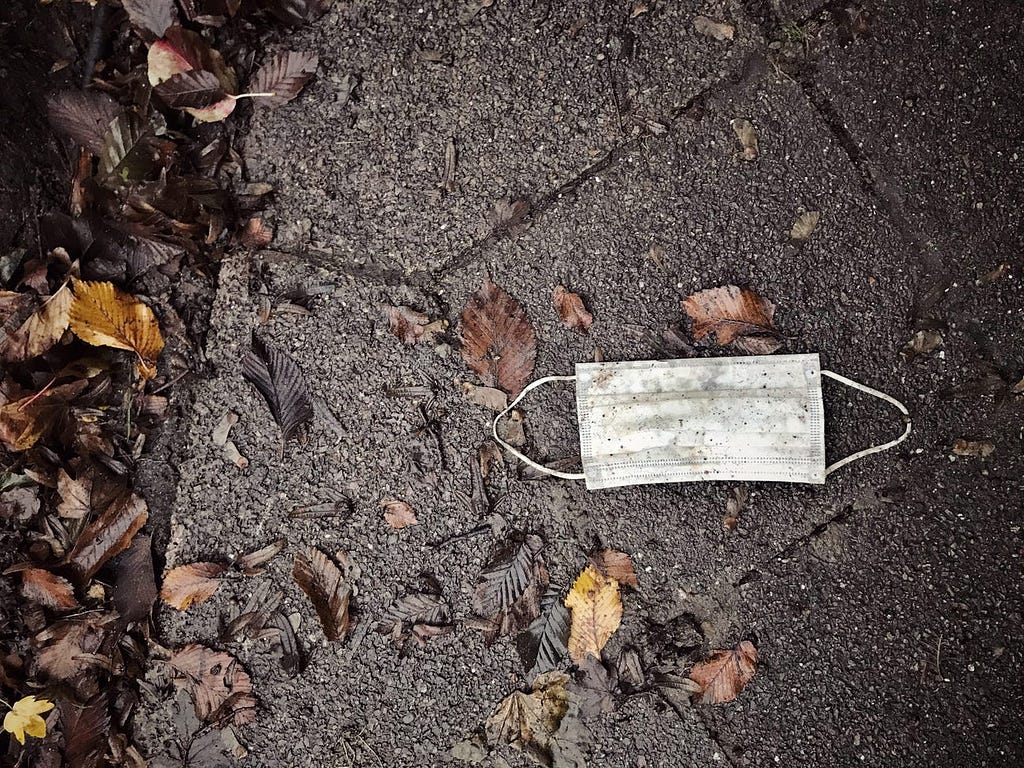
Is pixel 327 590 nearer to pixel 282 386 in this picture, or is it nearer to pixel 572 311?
pixel 282 386

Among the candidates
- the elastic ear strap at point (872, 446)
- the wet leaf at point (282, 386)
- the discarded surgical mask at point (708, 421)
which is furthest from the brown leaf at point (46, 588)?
the elastic ear strap at point (872, 446)

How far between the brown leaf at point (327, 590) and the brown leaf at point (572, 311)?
1.01 meters

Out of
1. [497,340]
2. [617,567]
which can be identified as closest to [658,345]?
[497,340]

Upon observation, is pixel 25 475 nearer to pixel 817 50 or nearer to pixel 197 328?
pixel 197 328

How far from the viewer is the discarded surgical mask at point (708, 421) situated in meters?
1.98

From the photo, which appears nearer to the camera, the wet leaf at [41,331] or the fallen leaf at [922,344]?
the wet leaf at [41,331]

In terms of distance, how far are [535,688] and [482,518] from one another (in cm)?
51

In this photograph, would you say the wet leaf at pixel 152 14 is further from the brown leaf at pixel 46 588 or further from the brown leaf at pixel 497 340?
the brown leaf at pixel 46 588

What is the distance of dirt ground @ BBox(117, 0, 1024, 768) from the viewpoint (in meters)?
1.97

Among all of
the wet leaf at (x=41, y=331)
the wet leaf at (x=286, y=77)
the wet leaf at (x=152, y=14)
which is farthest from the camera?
the wet leaf at (x=286, y=77)

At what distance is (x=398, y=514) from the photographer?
2.02m

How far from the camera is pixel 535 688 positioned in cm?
198

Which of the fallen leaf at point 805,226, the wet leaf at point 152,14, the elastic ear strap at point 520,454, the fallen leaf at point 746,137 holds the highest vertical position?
the wet leaf at point 152,14

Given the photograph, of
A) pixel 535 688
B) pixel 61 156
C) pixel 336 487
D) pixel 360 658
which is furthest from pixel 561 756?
pixel 61 156
